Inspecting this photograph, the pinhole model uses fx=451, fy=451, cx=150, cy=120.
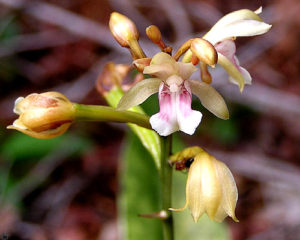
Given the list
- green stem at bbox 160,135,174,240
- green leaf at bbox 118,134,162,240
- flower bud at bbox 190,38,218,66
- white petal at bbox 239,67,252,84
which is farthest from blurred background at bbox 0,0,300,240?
flower bud at bbox 190,38,218,66

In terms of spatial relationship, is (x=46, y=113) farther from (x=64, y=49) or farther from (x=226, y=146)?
(x=64, y=49)

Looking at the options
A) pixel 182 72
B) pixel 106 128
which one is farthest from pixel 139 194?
pixel 106 128

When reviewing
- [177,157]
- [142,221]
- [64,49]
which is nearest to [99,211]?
[142,221]

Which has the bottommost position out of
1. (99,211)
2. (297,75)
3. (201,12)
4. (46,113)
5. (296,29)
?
(99,211)

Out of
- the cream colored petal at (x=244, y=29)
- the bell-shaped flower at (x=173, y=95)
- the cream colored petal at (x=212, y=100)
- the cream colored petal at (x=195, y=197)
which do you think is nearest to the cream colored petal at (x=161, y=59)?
the bell-shaped flower at (x=173, y=95)

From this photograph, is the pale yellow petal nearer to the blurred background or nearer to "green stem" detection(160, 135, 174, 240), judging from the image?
"green stem" detection(160, 135, 174, 240)

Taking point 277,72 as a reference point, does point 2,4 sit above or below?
above

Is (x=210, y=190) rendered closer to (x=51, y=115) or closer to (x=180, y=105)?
(x=180, y=105)

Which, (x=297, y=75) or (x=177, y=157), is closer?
(x=177, y=157)
